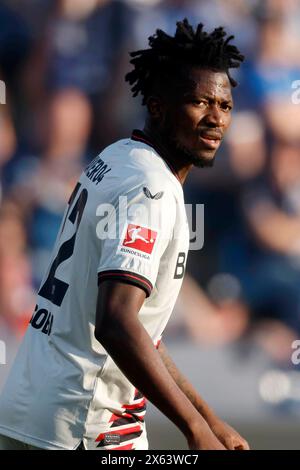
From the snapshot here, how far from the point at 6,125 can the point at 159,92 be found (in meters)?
4.13

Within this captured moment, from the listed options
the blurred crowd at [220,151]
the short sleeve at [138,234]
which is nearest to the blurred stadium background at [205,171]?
the blurred crowd at [220,151]

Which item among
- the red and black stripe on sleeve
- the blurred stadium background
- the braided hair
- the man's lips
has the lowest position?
the blurred stadium background

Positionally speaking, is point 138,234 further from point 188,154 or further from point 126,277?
point 188,154

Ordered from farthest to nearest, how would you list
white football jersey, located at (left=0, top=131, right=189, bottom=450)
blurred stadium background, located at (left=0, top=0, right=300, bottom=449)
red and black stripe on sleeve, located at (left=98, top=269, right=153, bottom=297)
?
blurred stadium background, located at (left=0, top=0, right=300, bottom=449) → white football jersey, located at (left=0, top=131, right=189, bottom=450) → red and black stripe on sleeve, located at (left=98, top=269, right=153, bottom=297)

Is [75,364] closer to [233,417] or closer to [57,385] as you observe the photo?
[57,385]

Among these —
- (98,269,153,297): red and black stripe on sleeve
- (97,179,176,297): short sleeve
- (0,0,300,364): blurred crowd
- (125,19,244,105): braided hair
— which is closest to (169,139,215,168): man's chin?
(125,19,244,105): braided hair

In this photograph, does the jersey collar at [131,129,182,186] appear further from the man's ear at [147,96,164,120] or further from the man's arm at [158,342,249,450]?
the man's arm at [158,342,249,450]

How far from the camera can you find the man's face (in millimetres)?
3635

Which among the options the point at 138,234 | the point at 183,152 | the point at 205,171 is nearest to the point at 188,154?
the point at 183,152

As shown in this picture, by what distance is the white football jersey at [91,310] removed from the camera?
3.24m

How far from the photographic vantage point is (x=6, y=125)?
770cm

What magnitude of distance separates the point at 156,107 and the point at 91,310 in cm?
84

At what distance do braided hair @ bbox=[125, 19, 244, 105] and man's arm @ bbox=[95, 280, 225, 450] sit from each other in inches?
43.2
